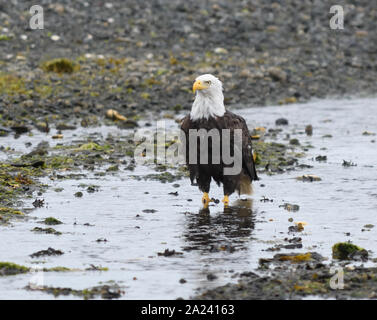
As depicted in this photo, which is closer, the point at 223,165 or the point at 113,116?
the point at 223,165

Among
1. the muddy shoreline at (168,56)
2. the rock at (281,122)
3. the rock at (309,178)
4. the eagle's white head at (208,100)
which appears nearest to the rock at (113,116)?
the muddy shoreline at (168,56)

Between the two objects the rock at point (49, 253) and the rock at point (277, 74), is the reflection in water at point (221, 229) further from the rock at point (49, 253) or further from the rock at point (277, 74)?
the rock at point (277, 74)

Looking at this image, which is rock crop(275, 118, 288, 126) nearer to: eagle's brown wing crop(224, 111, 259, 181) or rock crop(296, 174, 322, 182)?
rock crop(296, 174, 322, 182)

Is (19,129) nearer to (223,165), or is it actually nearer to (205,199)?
(205,199)

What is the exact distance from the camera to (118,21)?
31734 millimetres

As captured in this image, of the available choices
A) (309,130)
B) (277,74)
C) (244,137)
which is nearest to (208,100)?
(244,137)

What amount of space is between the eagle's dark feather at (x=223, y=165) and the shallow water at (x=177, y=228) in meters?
0.37

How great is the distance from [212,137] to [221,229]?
5.39ft

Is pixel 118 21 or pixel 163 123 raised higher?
pixel 118 21

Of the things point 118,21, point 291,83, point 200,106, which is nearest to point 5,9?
point 118,21

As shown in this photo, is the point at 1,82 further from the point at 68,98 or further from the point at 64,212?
the point at 64,212

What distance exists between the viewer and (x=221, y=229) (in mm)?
12766

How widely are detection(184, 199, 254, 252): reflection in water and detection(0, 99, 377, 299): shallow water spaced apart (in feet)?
0.05
